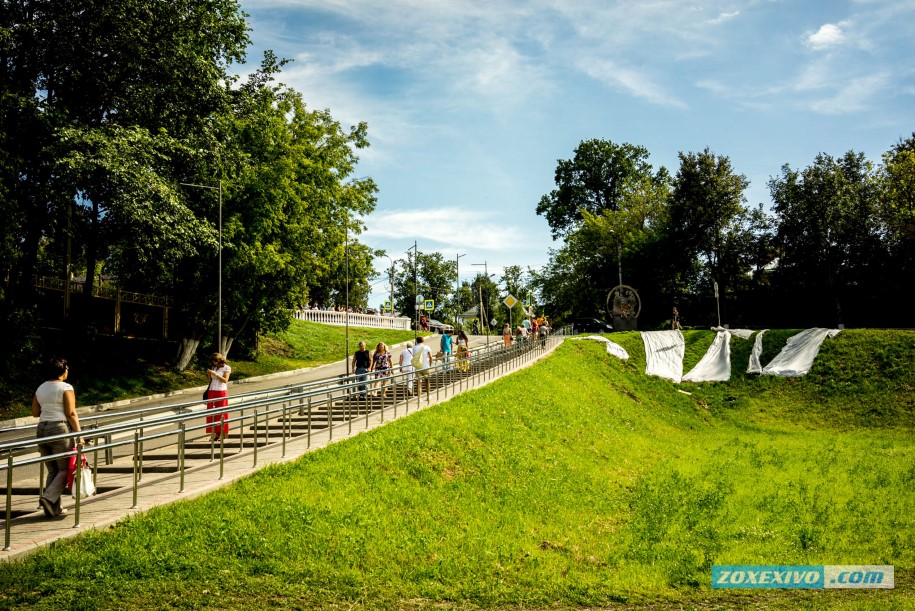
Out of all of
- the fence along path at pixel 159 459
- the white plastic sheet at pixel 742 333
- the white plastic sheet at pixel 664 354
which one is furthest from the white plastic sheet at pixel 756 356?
the fence along path at pixel 159 459

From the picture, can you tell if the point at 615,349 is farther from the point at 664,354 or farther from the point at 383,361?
the point at 383,361

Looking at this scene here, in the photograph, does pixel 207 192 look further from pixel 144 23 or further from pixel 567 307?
pixel 567 307

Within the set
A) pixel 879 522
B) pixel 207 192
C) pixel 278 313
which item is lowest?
pixel 879 522

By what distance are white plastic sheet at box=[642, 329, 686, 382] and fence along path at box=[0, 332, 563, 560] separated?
17677 mm

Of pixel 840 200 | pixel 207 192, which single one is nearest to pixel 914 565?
pixel 207 192

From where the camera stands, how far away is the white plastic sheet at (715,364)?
31.3 meters

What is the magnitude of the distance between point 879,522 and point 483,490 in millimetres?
7153

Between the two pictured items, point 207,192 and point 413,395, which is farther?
point 207,192

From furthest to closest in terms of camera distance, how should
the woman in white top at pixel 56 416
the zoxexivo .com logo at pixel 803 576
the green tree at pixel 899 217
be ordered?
the green tree at pixel 899 217 < the zoxexivo .com logo at pixel 803 576 < the woman in white top at pixel 56 416

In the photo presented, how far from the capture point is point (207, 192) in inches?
1075

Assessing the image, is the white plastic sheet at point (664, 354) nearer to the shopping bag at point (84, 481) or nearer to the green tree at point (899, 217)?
the green tree at point (899, 217)

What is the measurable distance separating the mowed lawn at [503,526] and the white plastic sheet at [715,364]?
32.2 ft

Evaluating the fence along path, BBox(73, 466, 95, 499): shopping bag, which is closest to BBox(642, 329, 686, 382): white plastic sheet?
the fence along path

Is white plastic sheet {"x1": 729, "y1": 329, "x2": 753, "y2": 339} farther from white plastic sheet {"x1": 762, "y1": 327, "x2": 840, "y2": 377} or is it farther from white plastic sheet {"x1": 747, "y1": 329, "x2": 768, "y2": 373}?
white plastic sheet {"x1": 762, "y1": 327, "x2": 840, "y2": 377}
